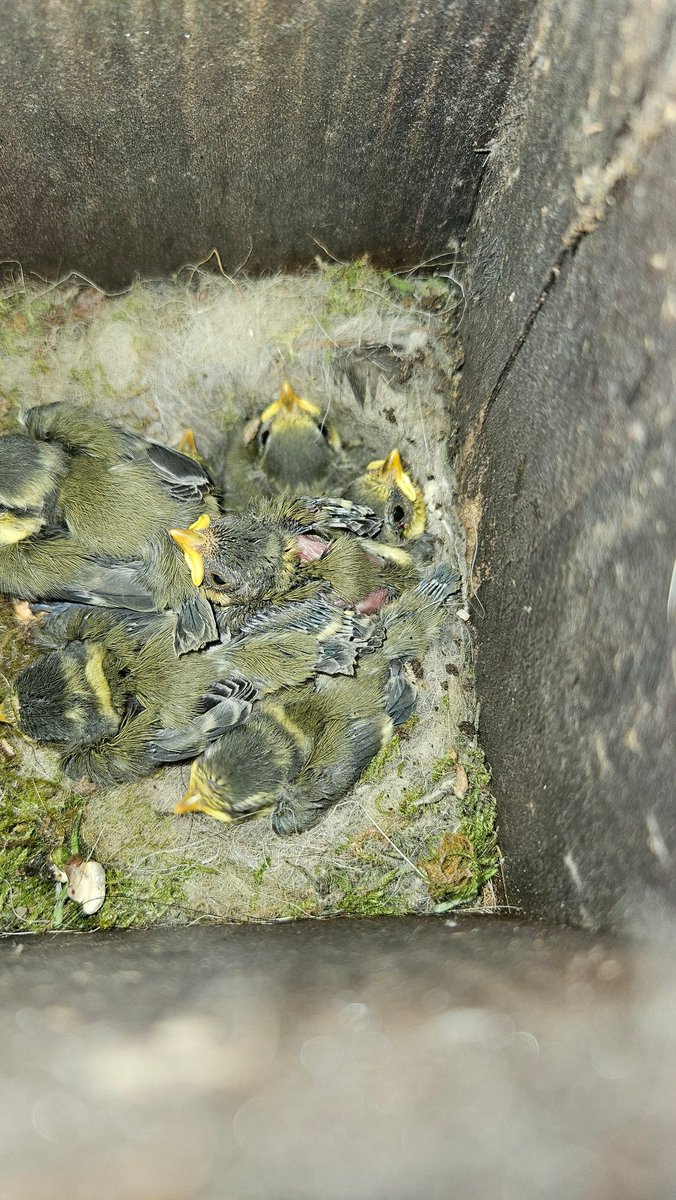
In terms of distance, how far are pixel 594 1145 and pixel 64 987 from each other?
0.60 m

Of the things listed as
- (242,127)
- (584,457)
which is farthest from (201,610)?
(242,127)

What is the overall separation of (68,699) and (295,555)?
60 centimetres

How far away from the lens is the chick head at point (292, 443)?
175 cm

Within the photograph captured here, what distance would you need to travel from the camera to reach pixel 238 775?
1.53 m

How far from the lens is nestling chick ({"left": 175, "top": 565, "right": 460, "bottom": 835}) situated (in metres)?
1.55

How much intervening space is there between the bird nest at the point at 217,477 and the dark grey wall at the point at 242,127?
0.12 meters

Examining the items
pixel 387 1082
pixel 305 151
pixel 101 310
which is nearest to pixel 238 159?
pixel 305 151

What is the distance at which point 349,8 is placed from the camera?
49.7 inches

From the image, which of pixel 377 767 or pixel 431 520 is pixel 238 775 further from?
pixel 431 520

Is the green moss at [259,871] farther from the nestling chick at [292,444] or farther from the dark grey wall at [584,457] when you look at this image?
the nestling chick at [292,444]

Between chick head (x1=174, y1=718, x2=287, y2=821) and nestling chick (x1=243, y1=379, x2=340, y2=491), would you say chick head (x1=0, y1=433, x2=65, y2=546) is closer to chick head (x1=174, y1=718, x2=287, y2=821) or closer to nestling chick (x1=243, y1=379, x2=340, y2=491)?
nestling chick (x1=243, y1=379, x2=340, y2=491)

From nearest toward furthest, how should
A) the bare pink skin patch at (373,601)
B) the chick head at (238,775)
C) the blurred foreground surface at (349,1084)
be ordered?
the blurred foreground surface at (349,1084) → the chick head at (238,775) → the bare pink skin patch at (373,601)

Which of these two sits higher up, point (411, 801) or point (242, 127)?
point (242, 127)

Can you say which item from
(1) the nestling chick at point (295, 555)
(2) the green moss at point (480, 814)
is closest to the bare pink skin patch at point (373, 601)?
(1) the nestling chick at point (295, 555)
